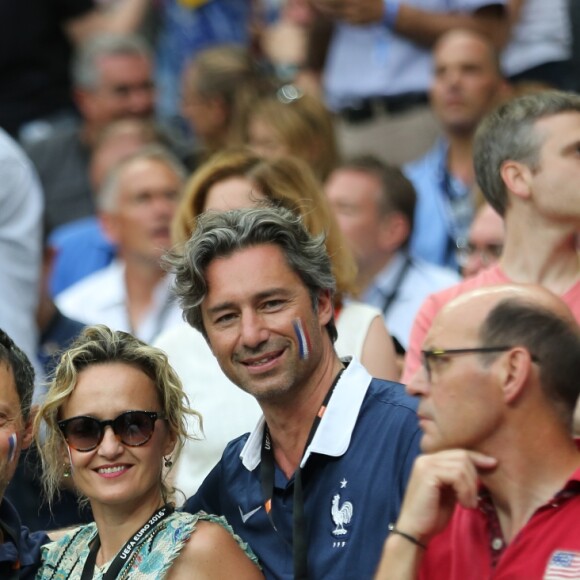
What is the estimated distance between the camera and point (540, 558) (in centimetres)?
363

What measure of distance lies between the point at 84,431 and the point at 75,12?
21.0ft

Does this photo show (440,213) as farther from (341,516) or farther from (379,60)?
(341,516)

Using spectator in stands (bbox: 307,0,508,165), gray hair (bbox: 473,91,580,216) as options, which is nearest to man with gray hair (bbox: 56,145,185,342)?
spectator in stands (bbox: 307,0,508,165)

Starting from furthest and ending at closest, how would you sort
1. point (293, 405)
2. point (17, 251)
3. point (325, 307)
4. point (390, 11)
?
1. point (390, 11)
2. point (17, 251)
3. point (325, 307)
4. point (293, 405)

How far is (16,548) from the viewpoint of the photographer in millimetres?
4555

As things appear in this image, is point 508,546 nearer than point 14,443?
Yes

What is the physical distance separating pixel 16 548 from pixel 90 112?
17.9 feet

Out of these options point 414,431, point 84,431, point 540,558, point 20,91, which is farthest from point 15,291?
point 20,91

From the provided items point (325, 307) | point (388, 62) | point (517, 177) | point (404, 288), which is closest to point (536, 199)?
point (517, 177)

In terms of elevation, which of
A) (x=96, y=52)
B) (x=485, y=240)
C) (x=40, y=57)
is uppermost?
(x=40, y=57)

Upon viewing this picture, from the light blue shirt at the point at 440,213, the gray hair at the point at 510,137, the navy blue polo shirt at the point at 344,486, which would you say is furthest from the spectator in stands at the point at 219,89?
the navy blue polo shirt at the point at 344,486

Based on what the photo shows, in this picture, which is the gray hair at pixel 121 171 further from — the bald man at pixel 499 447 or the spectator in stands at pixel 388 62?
the bald man at pixel 499 447

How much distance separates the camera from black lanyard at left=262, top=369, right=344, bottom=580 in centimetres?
427

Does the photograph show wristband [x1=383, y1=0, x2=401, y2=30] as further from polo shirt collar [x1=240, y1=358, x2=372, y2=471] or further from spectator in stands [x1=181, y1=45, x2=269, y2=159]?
polo shirt collar [x1=240, y1=358, x2=372, y2=471]
